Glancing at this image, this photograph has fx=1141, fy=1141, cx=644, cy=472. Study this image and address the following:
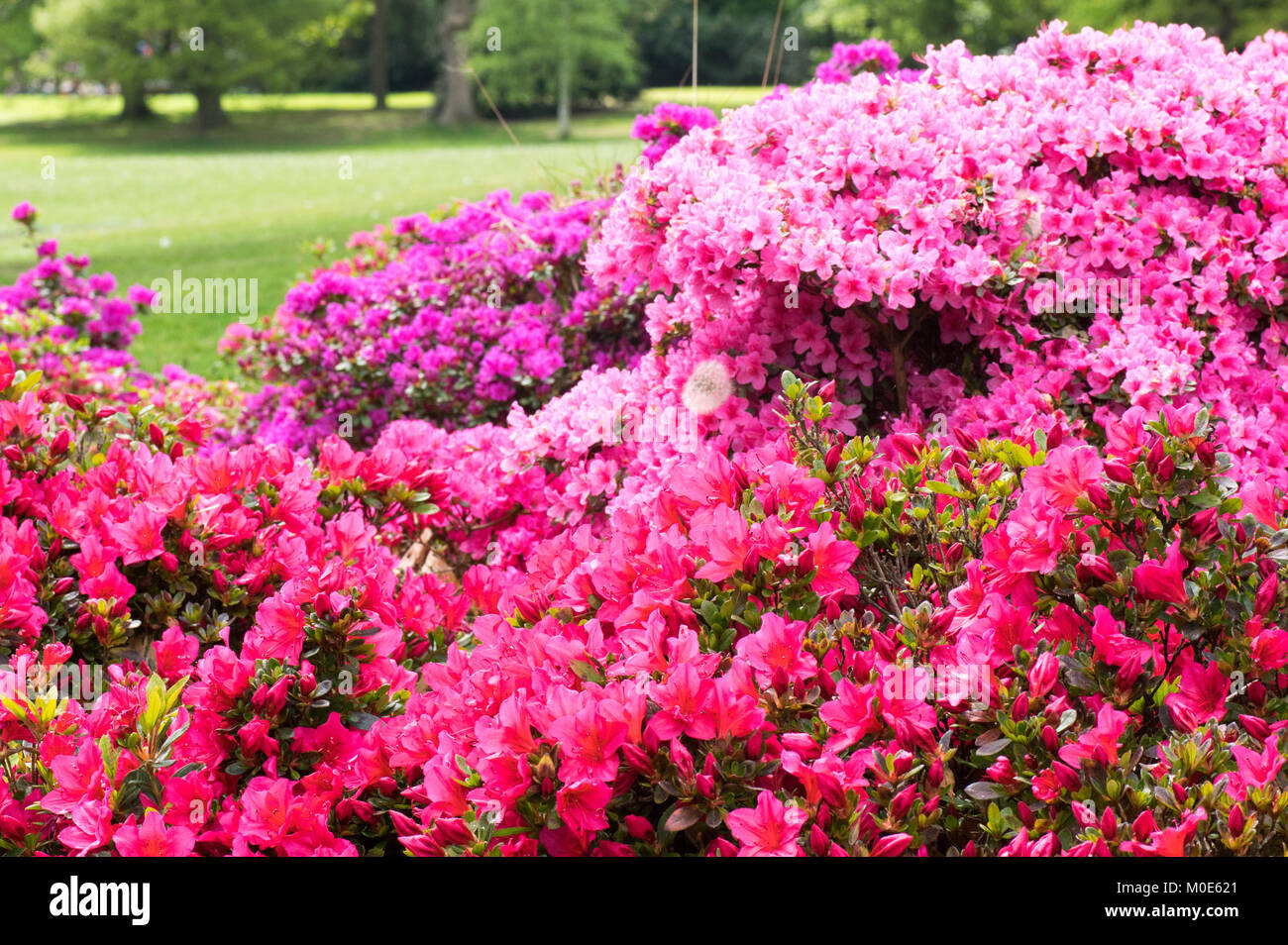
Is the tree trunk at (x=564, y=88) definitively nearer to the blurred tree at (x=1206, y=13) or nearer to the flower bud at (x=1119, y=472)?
the blurred tree at (x=1206, y=13)

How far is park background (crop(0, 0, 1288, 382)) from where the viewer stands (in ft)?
57.0

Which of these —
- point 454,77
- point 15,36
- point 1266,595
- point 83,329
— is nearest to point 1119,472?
point 1266,595

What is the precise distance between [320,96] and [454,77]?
12.1 metres

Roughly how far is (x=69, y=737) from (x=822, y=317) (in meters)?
2.27

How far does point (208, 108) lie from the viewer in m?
34.7

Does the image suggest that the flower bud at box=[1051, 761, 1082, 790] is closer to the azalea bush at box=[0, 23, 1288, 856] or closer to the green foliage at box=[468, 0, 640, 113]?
the azalea bush at box=[0, 23, 1288, 856]

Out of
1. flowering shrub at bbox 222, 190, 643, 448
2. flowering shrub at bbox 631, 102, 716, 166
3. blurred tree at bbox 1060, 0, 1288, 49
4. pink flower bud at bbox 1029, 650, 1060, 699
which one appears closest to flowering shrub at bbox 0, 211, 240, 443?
flowering shrub at bbox 222, 190, 643, 448

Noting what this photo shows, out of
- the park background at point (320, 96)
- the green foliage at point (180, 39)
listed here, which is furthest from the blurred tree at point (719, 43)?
the green foliage at point (180, 39)

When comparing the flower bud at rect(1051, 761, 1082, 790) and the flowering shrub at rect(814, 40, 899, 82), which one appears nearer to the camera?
the flower bud at rect(1051, 761, 1082, 790)

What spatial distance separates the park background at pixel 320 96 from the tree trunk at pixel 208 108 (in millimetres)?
67

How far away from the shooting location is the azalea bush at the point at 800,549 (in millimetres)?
1648

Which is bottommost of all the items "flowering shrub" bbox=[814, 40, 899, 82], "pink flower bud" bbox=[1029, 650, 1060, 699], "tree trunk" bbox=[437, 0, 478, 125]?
"pink flower bud" bbox=[1029, 650, 1060, 699]

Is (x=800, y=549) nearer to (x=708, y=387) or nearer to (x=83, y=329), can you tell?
(x=708, y=387)

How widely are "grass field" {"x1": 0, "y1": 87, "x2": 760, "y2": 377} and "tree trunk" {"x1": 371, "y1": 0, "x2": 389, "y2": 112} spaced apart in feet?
2.63
